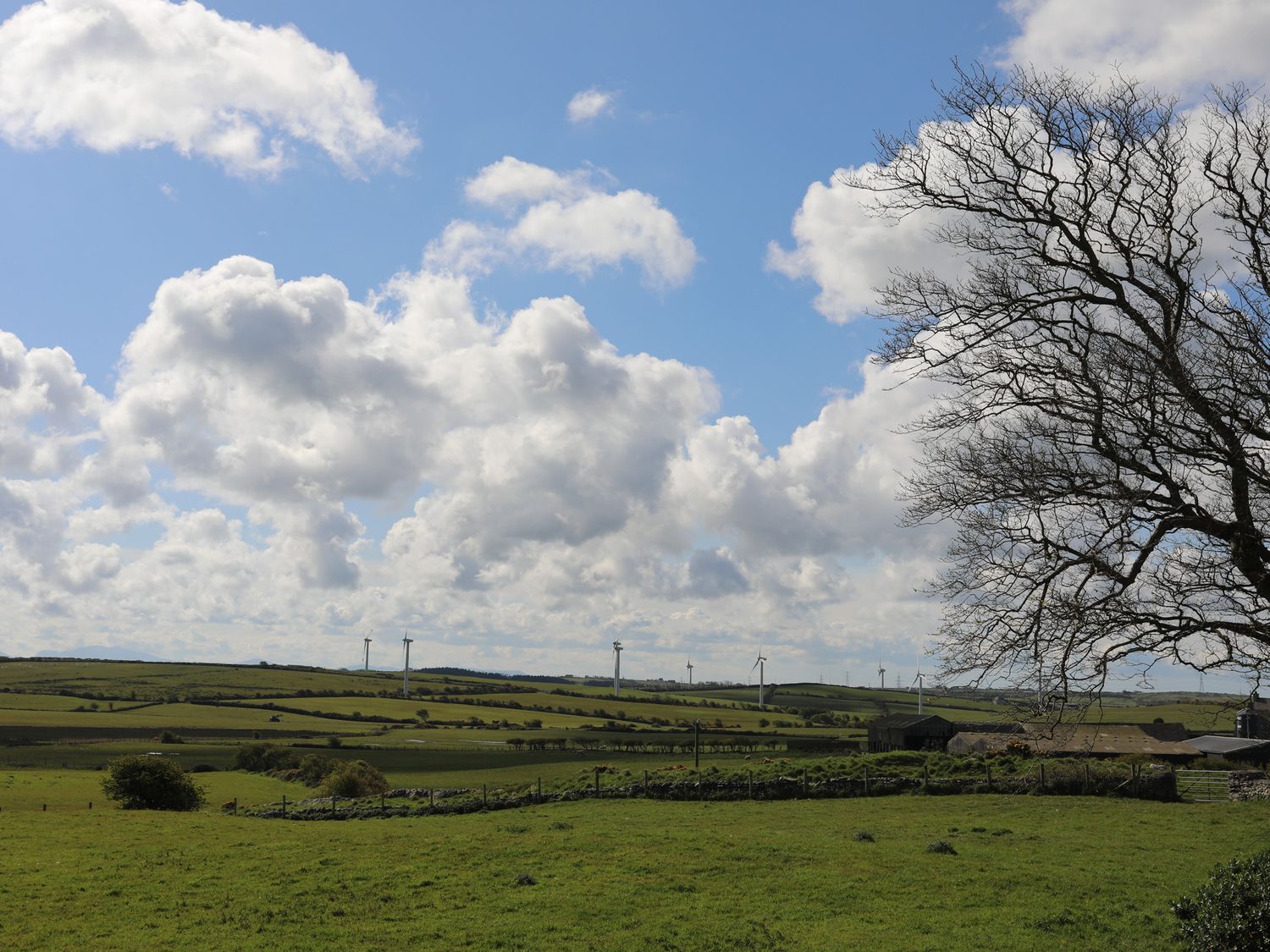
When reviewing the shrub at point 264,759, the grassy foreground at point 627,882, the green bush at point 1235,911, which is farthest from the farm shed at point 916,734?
the green bush at point 1235,911

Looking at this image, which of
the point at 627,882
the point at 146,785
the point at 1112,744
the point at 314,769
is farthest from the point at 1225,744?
the point at 146,785

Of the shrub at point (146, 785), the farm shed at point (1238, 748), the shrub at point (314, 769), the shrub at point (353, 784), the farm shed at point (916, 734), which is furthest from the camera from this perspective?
the farm shed at point (916, 734)

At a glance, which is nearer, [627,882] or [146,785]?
[627,882]

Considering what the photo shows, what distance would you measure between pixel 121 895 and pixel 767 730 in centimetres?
11089

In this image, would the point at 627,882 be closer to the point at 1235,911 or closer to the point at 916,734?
the point at 1235,911

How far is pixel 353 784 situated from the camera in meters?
52.8

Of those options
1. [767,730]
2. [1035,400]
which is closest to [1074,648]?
[1035,400]

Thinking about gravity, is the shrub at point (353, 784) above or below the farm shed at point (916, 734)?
above

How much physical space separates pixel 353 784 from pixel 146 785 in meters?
10.4

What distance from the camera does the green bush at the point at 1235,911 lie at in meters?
12.6

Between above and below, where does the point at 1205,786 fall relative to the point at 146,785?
above

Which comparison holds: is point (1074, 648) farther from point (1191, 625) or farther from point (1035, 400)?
point (1035, 400)

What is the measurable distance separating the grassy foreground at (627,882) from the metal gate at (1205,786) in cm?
663

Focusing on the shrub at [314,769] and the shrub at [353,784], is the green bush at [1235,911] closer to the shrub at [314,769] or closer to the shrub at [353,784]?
the shrub at [353,784]
